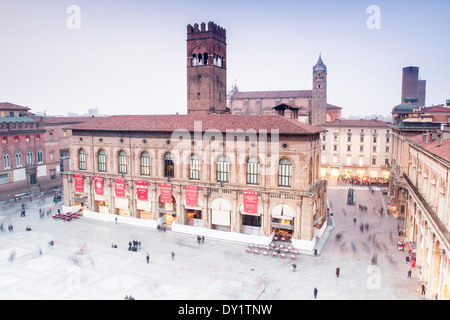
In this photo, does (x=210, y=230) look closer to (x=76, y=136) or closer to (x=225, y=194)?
(x=225, y=194)

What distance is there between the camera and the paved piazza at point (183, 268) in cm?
2903

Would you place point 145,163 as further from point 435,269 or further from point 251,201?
point 435,269

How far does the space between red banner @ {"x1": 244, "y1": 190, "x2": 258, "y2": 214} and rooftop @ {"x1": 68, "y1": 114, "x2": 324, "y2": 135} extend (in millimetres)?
6980

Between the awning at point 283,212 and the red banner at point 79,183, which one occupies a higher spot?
the red banner at point 79,183

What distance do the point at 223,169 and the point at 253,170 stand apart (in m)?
3.72

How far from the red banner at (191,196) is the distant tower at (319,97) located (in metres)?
74.6

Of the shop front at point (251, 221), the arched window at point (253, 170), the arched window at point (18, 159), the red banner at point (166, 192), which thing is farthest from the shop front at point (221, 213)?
the arched window at point (18, 159)

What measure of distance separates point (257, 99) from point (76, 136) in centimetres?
7510

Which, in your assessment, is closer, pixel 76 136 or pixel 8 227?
pixel 8 227

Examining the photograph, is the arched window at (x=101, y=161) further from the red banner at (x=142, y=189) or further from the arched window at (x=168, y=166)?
the arched window at (x=168, y=166)

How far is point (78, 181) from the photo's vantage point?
5072 centimetres

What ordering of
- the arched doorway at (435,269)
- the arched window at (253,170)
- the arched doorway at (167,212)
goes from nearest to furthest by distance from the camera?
the arched doorway at (435,269) < the arched window at (253,170) < the arched doorway at (167,212)

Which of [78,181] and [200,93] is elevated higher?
[200,93]

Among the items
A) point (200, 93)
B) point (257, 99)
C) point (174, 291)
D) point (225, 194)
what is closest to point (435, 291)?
point (174, 291)
